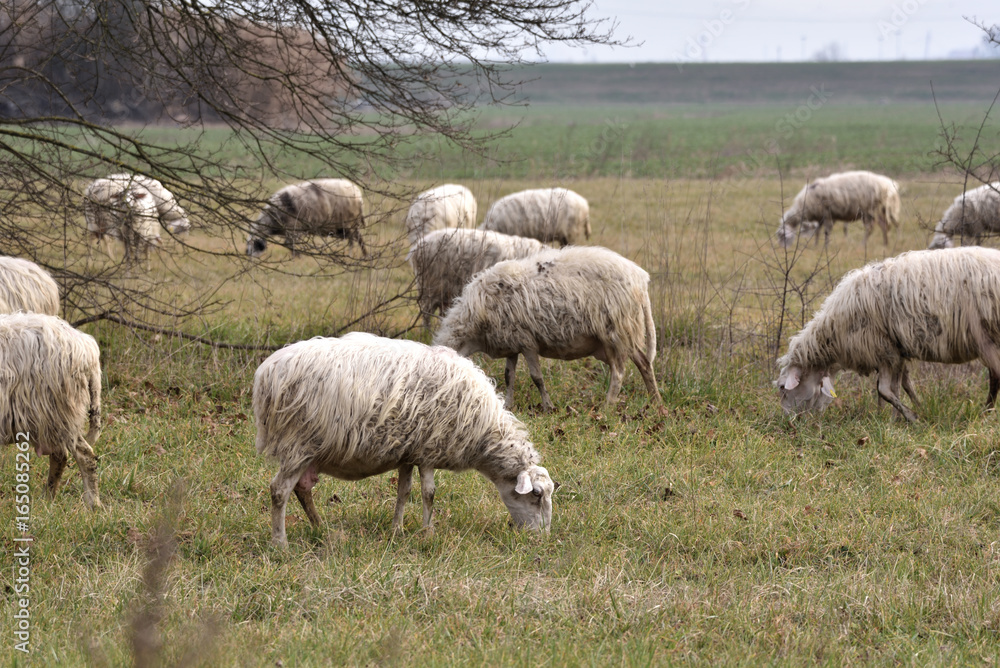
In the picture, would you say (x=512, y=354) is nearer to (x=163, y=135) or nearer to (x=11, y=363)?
(x=11, y=363)

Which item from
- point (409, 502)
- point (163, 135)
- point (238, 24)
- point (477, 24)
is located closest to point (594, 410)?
point (409, 502)

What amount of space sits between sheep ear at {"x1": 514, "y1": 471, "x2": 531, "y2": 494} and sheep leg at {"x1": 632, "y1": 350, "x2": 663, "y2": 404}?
8.63 feet

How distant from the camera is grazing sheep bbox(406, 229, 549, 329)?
28.2 ft

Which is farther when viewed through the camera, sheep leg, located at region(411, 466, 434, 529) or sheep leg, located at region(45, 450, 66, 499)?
sheep leg, located at region(45, 450, 66, 499)

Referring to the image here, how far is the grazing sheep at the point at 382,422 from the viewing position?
4.15m

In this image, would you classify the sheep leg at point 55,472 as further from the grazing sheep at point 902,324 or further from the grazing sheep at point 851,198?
the grazing sheep at point 851,198

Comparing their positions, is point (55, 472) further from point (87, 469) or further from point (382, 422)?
point (382, 422)

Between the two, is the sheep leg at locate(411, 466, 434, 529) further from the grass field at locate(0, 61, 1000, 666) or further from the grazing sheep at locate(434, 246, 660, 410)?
the grazing sheep at locate(434, 246, 660, 410)

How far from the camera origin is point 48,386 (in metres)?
4.53

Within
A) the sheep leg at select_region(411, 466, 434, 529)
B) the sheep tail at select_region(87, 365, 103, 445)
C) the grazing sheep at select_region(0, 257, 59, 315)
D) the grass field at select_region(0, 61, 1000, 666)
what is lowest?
the grass field at select_region(0, 61, 1000, 666)

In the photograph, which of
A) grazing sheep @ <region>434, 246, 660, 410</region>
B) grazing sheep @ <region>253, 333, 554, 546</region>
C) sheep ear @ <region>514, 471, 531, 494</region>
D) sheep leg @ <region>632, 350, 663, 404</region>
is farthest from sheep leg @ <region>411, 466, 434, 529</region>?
sheep leg @ <region>632, 350, 663, 404</region>

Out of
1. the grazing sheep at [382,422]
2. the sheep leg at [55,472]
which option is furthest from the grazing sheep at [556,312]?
the sheep leg at [55,472]

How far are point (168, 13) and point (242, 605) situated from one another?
5.18m

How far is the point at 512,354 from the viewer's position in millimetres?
6992
